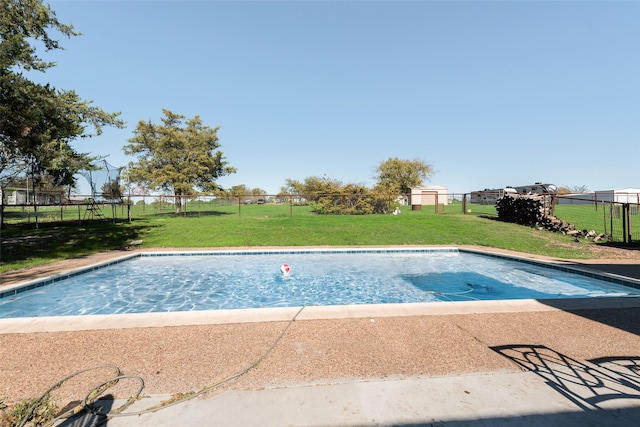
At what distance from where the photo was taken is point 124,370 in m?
2.95

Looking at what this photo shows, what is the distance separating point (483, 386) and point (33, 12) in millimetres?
17264

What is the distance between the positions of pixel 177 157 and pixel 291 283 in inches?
950

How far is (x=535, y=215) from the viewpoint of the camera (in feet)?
47.6

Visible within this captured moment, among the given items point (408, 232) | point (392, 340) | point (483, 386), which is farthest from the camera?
point (408, 232)

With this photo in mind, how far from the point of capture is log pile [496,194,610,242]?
12.3 meters

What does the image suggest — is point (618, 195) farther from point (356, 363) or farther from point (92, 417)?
point (92, 417)

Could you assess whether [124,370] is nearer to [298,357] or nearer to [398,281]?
[298,357]

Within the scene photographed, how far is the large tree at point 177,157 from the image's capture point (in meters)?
26.3

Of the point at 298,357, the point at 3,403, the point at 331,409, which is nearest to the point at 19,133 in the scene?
the point at 3,403

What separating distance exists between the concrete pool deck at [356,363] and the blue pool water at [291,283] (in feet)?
7.22

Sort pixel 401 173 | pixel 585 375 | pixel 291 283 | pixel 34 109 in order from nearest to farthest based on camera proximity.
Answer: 1. pixel 585 375
2. pixel 291 283
3. pixel 34 109
4. pixel 401 173

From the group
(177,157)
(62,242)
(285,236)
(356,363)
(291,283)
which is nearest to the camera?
(356,363)

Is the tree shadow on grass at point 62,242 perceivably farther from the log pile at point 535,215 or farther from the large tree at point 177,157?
the log pile at point 535,215

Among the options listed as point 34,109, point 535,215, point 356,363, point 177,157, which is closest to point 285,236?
point 34,109
